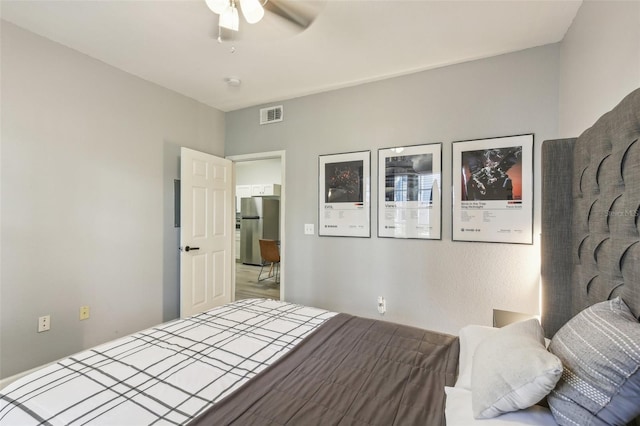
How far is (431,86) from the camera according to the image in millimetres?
2580

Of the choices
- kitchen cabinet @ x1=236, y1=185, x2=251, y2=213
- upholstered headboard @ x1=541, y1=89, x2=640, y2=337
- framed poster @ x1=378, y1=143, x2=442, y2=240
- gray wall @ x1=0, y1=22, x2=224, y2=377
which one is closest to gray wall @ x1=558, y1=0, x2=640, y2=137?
upholstered headboard @ x1=541, y1=89, x2=640, y2=337

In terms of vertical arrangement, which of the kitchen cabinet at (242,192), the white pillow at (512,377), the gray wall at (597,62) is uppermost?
the gray wall at (597,62)

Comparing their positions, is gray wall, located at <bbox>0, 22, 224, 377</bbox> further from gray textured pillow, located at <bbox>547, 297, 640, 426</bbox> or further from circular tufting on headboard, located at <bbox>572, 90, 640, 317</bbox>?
circular tufting on headboard, located at <bbox>572, 90, 640, 317</bbox>

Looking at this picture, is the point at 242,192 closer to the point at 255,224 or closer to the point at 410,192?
the point at 255,224

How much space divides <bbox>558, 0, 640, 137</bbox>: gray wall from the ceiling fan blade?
4.80ft

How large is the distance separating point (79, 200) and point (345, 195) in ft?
7.68

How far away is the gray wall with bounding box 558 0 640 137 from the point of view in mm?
1222

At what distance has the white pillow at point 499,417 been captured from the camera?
2.39 feet

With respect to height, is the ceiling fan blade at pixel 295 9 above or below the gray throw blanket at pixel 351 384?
above

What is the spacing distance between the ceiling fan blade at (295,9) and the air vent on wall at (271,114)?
155 centimetres

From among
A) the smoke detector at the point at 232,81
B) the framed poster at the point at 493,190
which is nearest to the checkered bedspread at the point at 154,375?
the framed poster at the point at 493,190

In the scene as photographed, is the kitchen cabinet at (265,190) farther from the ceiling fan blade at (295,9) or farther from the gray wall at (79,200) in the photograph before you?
the ceiling fan blade at (295,9)

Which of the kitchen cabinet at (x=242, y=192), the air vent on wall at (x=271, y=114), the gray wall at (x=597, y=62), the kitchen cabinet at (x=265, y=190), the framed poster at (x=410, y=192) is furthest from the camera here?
the kitchen cabinet at (x=242, y=192)

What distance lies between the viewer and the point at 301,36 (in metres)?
2.12
